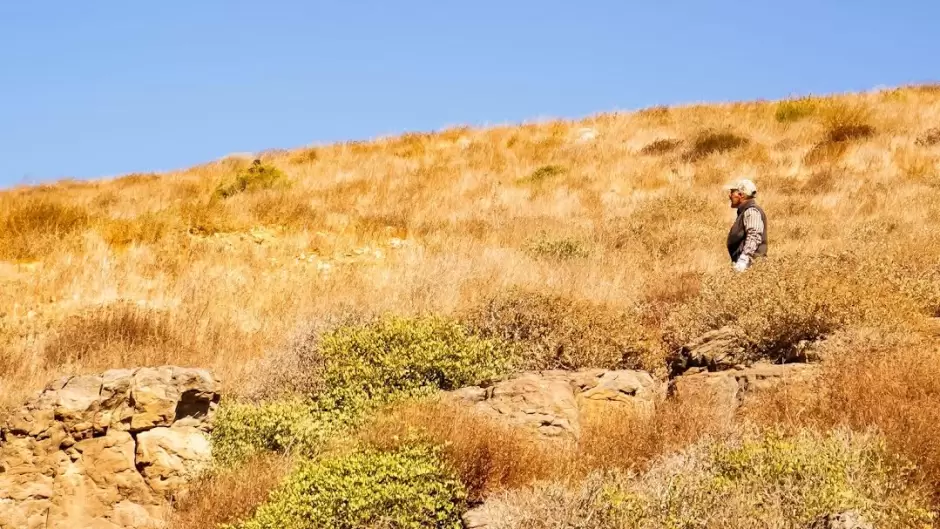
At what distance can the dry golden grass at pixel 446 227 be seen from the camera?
7.14 m

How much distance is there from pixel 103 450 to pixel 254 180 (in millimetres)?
11014

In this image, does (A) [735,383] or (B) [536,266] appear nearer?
(A) [735,383]

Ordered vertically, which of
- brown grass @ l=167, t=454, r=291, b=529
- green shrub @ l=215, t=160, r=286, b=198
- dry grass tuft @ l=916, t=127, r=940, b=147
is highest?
dry grass tuft @ l=916, t=127, r=940, b=147

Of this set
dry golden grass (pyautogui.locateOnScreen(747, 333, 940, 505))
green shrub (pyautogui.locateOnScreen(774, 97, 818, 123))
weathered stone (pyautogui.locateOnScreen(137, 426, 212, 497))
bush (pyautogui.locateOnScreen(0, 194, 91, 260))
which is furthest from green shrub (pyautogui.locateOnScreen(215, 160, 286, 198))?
dry golden grass (pyautogui.locateOnScreen(747, 333, 940, 505))

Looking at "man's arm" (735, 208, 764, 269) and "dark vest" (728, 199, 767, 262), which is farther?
"dark vest" (728, 199, 767, 262)

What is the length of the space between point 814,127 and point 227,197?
12452 millimetres

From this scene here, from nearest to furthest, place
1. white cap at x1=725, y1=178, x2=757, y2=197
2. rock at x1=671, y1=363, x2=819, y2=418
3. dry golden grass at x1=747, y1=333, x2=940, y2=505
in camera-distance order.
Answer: dry golden grass at x1=747, y1=333, x2=940, y2=505, rock at x1=671, y1=363, x2=819, y2=418, white cap at x1=725, y1=178, x2=757, y2=197

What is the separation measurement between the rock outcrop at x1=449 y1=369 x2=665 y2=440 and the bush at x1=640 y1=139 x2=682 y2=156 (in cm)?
1248

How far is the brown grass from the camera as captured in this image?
4.28 metres

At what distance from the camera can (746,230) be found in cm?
821

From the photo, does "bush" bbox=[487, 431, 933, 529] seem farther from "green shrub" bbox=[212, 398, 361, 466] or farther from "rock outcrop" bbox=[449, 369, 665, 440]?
"green shrub" bbox=[212, 398, 361, 466]

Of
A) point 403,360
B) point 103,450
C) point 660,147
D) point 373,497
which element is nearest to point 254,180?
point 660,147

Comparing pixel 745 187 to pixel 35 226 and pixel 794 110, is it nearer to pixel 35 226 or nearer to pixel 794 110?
pixel 35 226

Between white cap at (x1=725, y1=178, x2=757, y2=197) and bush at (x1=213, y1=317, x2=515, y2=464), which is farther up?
white cap at (x1=725, y1=178, x2=757, y2=197)
